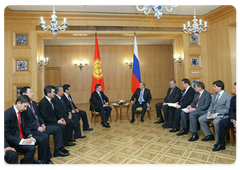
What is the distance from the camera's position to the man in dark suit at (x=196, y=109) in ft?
13.1

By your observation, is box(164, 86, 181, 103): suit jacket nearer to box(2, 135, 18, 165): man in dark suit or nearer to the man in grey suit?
the man in grey suit

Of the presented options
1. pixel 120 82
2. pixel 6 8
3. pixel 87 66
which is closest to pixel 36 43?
pixel 6 8

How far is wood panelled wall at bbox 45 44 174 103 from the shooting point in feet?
36.0

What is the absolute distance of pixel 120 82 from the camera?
37.6 ft

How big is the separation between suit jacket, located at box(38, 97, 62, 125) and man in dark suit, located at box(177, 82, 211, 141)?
2874 mm

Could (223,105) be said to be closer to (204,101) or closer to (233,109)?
(233,109)

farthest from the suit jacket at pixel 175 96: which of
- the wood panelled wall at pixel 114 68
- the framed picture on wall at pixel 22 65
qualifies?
the wood panelled wall at pixel 114 68

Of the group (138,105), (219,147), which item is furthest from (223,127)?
(138,105)

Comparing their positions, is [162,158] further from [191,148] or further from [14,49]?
[14,49]

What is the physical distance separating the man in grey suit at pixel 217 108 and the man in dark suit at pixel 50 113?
285 cm

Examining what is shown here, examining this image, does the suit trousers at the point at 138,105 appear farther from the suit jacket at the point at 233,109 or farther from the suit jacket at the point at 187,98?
the suit jacket at the point at 233,109

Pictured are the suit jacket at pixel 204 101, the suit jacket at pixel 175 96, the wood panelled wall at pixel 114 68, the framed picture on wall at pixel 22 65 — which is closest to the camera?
the suit jacket at pixel 204 101

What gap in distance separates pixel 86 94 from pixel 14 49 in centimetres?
516

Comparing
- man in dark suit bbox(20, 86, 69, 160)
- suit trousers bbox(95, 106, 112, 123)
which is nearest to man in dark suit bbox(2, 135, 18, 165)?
man in dark suit bbox(20, 86, 69, 160)
